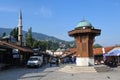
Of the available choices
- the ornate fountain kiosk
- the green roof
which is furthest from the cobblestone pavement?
the green roof

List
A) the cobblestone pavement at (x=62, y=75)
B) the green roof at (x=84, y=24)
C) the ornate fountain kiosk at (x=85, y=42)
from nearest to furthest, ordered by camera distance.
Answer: the cobblestone pavement at (x=62, y=75) < the ornate fountain kiosk at (x=85, y=42) < the green roof at (x=84, y=24)

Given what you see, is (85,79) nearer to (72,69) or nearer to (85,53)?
(72,69)

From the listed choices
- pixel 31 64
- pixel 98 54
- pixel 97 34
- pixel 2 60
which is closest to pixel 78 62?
pixel 97 34

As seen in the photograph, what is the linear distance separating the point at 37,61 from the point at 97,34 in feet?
42.8

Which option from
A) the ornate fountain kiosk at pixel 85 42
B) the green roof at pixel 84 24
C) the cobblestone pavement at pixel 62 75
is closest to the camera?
the cobblestone pavement at pixel 62 75

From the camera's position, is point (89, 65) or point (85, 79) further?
point (89, 65)

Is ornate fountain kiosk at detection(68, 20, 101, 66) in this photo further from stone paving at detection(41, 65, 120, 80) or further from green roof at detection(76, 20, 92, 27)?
stone paving at detection(41, 65, 120, 80)

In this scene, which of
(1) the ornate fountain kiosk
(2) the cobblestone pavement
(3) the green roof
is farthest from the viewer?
(3) the green roof

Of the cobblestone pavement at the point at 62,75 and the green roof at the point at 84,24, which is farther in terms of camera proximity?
the green roof at the point at 84,24

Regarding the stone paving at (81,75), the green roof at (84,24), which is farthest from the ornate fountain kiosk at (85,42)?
the stone paving at (81,75)

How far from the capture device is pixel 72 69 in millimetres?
31891

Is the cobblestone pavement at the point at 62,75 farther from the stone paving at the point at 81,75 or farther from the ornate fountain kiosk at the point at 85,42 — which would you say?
the ornate fountain kiosk at the point at 85,42

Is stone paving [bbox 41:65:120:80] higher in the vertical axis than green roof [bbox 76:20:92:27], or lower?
lower

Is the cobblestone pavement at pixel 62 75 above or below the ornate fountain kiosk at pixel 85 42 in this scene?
below
